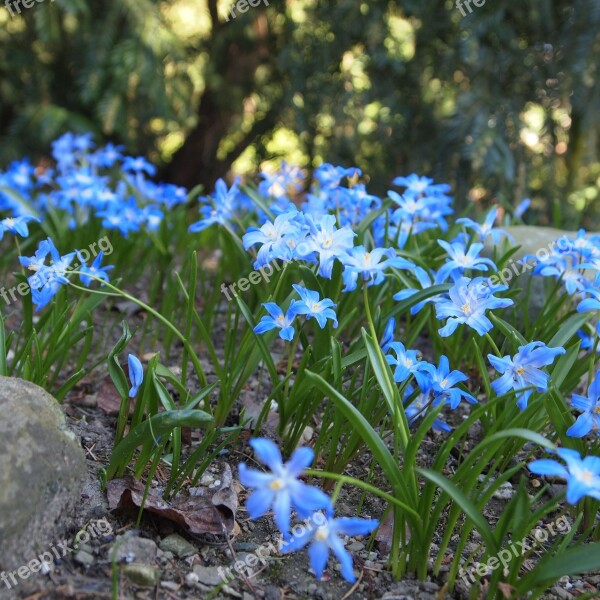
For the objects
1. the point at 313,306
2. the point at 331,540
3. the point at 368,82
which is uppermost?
the point at 368,82

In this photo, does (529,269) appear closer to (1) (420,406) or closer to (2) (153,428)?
(1) (420,406)

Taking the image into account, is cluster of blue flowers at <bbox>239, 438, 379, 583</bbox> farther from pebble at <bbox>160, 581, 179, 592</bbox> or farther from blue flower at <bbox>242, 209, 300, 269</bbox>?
blue flower at <bbox>242, 209, 300, 269</bbox>

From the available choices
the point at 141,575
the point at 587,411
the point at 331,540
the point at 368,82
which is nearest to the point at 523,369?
the point at 587,411

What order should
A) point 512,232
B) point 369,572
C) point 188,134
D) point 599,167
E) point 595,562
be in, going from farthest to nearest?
1. point 188,134
2. point 599,167
3. point 512,232
4. point 369,572
5. point 595,562

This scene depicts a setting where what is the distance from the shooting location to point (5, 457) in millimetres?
1383

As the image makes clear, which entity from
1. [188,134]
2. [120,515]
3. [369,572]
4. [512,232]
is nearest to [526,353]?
[369,572]

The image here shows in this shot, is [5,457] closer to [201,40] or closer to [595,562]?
[595,562]

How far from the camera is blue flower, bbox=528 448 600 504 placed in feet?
3.84

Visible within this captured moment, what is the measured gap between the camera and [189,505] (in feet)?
5.41

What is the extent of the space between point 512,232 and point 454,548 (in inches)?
68.1

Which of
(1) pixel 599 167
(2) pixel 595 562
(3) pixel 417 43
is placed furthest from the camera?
(1) pixel 599 167

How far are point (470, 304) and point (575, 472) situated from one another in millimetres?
538

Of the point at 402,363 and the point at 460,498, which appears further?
the point at 402,363

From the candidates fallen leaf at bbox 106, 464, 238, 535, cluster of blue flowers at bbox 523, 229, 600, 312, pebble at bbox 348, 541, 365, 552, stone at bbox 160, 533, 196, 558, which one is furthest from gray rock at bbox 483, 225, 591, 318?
stone at bbox 160, 533, 196, 558
